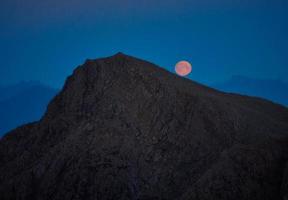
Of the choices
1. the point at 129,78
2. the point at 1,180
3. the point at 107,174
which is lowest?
the point at 1,180

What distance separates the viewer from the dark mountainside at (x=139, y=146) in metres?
15.8

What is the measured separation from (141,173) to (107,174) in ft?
7.19

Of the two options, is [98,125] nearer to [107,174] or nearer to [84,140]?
A: [84,140]

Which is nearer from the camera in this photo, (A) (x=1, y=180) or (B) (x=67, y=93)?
(A) (x=1, y=180)

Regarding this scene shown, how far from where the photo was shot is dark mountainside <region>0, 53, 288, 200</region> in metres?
15.8

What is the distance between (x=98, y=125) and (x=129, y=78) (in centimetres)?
505

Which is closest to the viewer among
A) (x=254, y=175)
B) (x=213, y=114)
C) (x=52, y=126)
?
(x=254, y=175)

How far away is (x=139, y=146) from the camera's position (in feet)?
68.7

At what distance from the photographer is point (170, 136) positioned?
2139 centimetres

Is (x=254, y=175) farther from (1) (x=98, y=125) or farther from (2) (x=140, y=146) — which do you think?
(1) (x=98, y=125)

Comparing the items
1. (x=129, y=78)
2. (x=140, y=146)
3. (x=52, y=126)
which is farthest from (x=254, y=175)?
(x=52, y=126)

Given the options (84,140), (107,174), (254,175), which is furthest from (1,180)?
(254,175)

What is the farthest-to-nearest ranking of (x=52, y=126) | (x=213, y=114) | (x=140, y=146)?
1. (x=52, y=126)
2. (x=213, y=114)
3. (x=140, y=146)

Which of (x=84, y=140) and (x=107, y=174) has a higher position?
(x=84, y=140)
